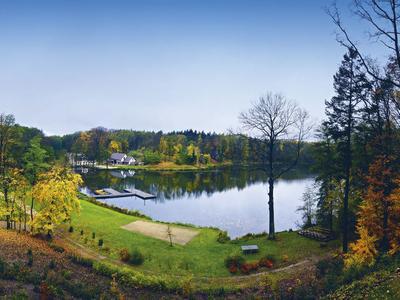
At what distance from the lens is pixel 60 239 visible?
94.6 feet

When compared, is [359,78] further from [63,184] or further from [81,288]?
[63,184]

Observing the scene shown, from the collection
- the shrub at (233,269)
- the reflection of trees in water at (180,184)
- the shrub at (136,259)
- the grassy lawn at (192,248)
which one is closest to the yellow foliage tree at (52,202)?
the grassy lawn at (192,248)

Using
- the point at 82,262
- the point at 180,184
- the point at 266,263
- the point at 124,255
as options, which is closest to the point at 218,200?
the point at 180,184

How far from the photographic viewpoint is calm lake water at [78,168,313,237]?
144ft

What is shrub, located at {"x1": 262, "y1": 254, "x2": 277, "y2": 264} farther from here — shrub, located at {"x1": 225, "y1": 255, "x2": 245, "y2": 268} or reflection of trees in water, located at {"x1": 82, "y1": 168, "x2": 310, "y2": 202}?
reflection of trees in water, located at {"x1": 82, "y1": 168, "x2": 310, "y2": 202}

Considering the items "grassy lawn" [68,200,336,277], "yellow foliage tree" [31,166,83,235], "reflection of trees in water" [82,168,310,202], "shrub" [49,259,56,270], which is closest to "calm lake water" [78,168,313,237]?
"reflection of trees in water" [82,168,310,202]

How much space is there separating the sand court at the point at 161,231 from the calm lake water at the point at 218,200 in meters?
6.68

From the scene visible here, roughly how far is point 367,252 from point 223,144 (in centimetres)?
11101

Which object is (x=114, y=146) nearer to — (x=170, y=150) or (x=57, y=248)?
(x=170, y=150)

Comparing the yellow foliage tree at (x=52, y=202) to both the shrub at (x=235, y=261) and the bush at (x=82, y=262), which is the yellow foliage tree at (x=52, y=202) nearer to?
the bush at (x=82, y=262)

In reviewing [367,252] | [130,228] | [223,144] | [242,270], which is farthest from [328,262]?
[223,144]

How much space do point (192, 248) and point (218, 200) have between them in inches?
1213

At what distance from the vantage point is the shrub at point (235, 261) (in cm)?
2369

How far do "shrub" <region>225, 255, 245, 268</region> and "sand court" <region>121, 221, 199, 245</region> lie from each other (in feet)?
21.6
